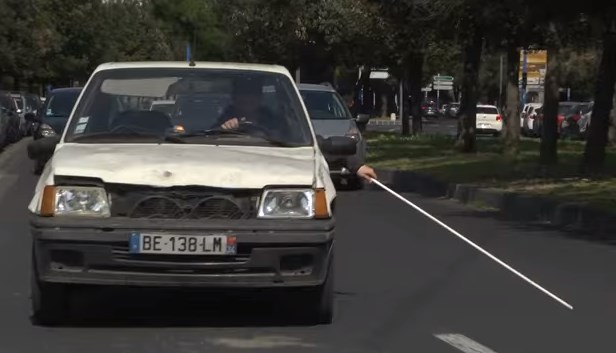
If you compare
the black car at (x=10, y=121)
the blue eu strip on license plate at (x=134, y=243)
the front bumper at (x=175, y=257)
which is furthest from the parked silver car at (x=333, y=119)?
the black car at (x=10, y=121)

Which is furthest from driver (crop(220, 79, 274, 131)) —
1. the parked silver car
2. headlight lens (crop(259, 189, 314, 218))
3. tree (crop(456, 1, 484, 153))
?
tree (crop(456, 1, 484, 153))

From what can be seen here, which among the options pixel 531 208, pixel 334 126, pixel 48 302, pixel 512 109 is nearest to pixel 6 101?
pixel 512 109

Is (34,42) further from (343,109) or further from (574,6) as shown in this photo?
(574,6)

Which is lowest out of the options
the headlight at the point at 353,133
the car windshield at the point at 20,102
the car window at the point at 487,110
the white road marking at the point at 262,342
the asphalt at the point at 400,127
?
the asphalt at the point at 400,127

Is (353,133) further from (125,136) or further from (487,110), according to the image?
(487,110)

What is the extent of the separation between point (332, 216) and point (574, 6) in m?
9.59

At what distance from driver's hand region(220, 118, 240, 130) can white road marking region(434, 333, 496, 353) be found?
2089mm

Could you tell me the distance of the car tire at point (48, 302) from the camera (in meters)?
7.38

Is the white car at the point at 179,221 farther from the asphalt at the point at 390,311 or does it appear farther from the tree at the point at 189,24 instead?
the tree at the point at 189,24

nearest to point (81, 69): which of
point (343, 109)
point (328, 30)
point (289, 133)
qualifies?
point (328, 30)

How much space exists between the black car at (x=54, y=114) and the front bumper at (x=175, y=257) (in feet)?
49.6

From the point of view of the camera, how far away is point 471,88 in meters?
26.8

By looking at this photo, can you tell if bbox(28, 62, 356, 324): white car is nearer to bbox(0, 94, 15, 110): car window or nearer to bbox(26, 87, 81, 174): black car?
bbox(26, 87, 81, 174): black car

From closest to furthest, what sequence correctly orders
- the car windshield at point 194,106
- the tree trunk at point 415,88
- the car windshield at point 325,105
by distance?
the car windshield at point 194,106, the car windshield at point 325,105, the tree trunk at point 415,88
